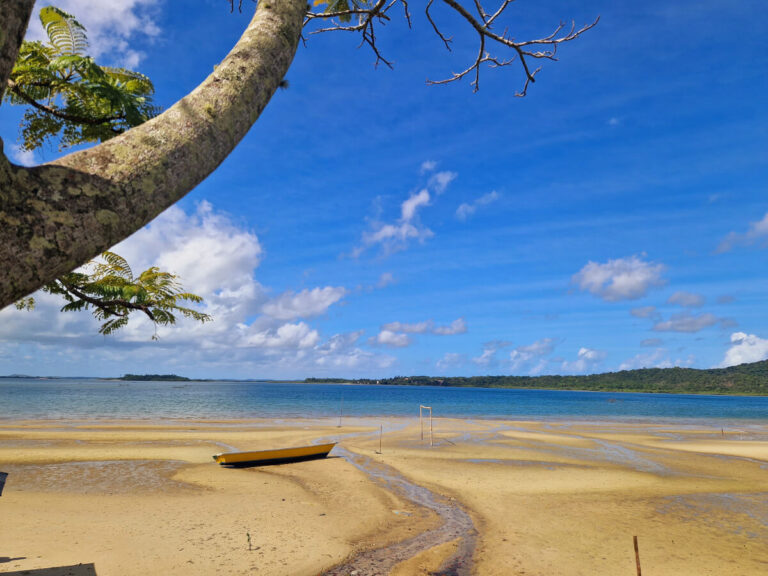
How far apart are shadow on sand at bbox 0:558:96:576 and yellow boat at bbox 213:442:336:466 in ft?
30.4

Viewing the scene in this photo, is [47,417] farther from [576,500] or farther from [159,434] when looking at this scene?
[576,500]

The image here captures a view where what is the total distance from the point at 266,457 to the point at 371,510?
272 inches

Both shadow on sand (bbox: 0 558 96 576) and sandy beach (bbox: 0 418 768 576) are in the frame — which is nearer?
shadow on sand (bbox: 0 558 96 576)

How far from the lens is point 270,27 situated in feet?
7.86

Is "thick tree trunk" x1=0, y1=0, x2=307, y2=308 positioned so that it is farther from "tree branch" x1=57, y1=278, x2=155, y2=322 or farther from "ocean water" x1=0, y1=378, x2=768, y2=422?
"ocean water" x1=0, y1=378, x2=768, y2=422

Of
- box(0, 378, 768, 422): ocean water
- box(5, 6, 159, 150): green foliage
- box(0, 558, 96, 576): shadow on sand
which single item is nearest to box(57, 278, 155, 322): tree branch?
box(5, 6, 159, 150): green foliage

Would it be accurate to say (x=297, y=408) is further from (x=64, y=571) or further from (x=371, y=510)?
(x=64, y=571)

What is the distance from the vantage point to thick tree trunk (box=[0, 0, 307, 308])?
149 cm

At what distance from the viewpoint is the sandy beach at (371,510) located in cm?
944

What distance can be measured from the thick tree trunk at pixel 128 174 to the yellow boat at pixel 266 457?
58.2ft

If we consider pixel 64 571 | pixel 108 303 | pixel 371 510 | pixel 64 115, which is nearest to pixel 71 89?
pixel 64 115

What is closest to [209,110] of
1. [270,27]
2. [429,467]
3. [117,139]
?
[117,139]

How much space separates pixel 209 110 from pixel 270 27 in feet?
2.28

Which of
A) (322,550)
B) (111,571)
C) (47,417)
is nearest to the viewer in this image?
(111,571)
